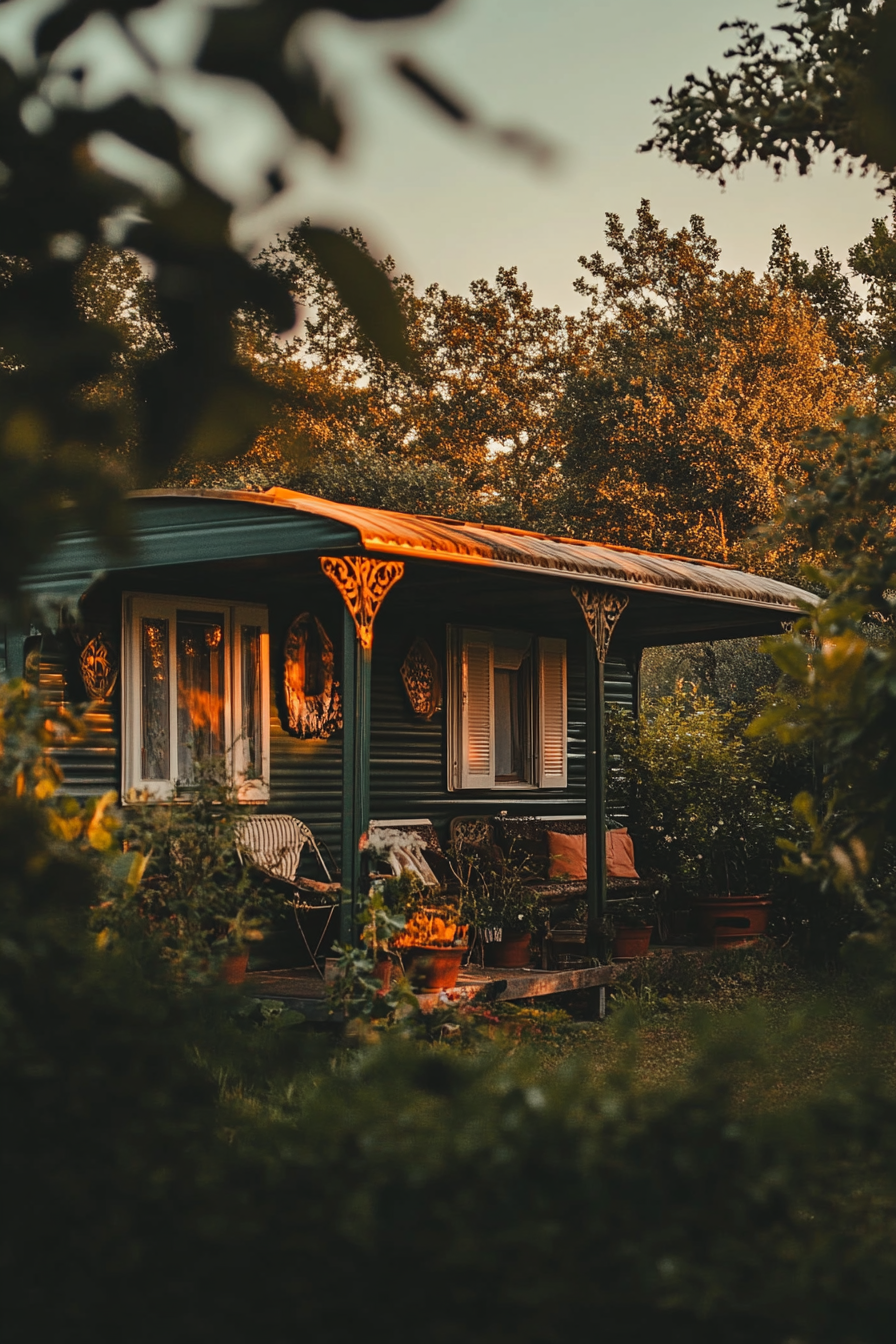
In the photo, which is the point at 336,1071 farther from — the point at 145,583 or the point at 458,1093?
the point at 145,583

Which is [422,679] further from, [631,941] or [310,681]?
[631,941]

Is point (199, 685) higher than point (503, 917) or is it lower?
higher

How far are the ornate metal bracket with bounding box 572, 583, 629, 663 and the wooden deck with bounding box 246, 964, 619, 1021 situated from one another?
2.15 metres

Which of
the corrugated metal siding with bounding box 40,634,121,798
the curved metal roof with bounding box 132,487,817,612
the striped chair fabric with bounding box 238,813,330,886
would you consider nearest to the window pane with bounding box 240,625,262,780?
the striped chair fabric with bounding box 238,813,330,886

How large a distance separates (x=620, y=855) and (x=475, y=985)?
3.67 meters

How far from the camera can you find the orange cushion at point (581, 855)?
11.9m

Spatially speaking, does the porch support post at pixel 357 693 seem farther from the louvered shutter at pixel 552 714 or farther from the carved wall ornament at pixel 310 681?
the louvered shutter at pixel 552 714

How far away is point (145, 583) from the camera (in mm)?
9766

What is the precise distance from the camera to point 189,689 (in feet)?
32.7

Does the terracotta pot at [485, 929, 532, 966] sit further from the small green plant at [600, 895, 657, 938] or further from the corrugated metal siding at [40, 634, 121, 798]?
the corrugated metal siding at [40, 634, 121, 798]

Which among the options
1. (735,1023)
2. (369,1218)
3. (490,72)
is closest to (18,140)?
(490,72)

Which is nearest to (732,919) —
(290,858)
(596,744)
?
(596,744)

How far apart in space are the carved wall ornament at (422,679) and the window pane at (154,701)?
231cm

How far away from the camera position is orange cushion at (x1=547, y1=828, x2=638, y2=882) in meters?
11.9
